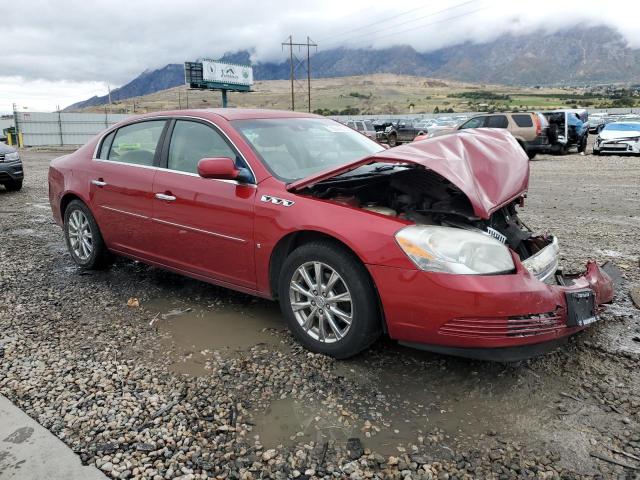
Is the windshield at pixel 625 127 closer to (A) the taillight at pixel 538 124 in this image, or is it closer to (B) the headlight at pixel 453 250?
(A) the taillight at pixel 538 124

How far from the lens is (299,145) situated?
4.15 metres

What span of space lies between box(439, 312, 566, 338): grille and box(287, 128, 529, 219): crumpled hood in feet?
1.90

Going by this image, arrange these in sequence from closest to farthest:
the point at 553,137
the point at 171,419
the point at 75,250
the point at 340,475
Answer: the point at 340,475, the point at 171,419, the point at 75,250, the point at 553,137

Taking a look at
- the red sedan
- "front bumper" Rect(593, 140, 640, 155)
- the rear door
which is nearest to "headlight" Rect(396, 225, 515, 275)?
the red sedan

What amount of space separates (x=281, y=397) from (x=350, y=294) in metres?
0.71

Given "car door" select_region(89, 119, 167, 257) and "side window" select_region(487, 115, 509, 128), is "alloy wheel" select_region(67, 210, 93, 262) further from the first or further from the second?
"side window" select_region(487, 115, 509, 128)

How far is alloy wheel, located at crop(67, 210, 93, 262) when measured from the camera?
5188 mm

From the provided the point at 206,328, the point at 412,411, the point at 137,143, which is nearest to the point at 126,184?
the point at 137,143

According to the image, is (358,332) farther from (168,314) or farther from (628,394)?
(168,314)

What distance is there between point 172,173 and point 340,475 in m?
2.76

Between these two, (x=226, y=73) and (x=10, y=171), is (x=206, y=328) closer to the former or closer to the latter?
(x=10, y=171)

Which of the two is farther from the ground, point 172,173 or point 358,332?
point 172,173

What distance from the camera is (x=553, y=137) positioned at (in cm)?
1881

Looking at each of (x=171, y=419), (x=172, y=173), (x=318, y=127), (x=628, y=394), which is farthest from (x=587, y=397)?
(x=172, y=173)
